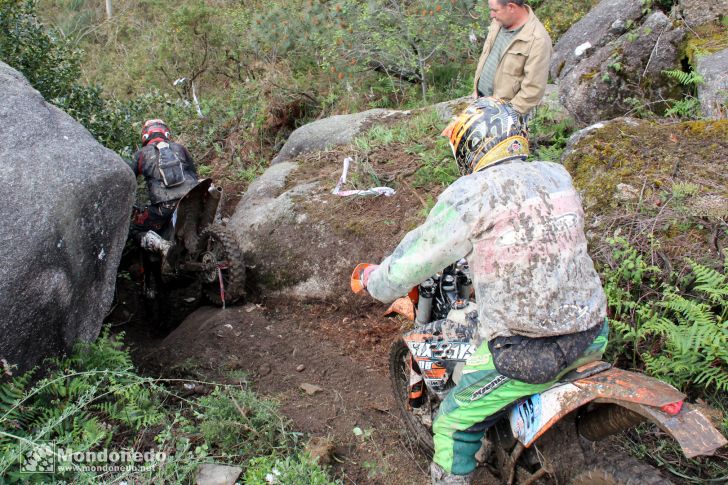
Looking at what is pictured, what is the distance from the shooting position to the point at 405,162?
629cm

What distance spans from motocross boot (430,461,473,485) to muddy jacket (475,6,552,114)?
3.44 metres

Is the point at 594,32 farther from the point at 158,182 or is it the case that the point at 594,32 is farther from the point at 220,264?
the point at 158,182

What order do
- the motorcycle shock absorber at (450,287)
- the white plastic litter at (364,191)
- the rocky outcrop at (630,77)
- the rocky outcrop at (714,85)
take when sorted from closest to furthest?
1. the motorcycle shock absorber at (450,287)
2. the rocky outcrop at (714,85)
3. the white plastic litter at (364,191)
4. the rocky outcrop at (630,77)

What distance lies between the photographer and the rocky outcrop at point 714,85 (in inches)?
194

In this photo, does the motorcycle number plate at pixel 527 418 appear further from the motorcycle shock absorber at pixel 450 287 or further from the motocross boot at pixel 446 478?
the motorcycle shock absorber at pixel 450 287

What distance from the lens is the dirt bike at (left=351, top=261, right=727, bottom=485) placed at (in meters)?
2.05

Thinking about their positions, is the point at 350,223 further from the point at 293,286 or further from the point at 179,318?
the point at 179,318

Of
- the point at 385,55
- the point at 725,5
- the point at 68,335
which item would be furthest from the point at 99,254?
the point at 725,5

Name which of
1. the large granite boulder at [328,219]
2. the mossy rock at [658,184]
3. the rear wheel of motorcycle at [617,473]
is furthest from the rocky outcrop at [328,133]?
the rear wheel of motorcycle at [617,473]

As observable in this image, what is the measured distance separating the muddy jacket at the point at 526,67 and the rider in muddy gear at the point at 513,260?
2769 mm

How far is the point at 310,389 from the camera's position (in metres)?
4.07

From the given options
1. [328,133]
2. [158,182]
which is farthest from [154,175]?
[328,133]

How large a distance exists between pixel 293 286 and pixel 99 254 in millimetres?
2025

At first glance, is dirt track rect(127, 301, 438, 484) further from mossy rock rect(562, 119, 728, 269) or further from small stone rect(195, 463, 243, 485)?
mossy rock rect(562, 119, 728, 269)
